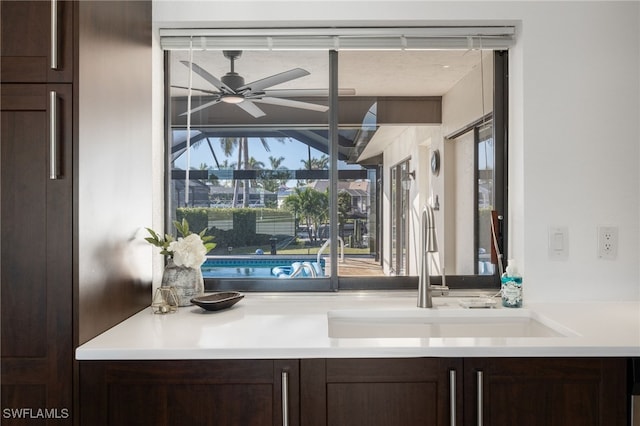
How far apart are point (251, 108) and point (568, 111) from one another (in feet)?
4.76

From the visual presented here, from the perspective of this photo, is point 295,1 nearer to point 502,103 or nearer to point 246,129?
point 246,129

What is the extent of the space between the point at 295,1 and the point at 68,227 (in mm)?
1327

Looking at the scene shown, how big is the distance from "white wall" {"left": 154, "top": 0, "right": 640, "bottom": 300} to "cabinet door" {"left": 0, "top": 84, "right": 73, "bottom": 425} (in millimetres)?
905

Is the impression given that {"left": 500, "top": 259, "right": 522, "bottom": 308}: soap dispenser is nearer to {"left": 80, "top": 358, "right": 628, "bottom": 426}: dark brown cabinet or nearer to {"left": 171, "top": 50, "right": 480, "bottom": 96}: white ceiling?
{"left": 80, "top": 358, "right": 628, "bottom": 426}: dark brown cabinet

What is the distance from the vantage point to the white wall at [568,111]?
1.81 meters

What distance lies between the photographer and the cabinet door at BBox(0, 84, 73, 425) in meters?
1.20

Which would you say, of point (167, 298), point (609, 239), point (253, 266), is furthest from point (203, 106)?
point (609, 239)

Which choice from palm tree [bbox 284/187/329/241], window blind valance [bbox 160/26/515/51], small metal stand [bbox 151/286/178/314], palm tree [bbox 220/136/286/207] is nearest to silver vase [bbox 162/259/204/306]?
small metal stand [bbox 151/286/178/314]

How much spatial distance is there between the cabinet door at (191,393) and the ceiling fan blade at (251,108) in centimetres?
121

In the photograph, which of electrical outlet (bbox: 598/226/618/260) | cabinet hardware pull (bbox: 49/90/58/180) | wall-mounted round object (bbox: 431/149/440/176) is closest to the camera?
cabinet hardware pull (bbox: 49/90/58/180)

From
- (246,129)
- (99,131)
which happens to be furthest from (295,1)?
(99,131)

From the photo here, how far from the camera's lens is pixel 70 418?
1.21 meters
